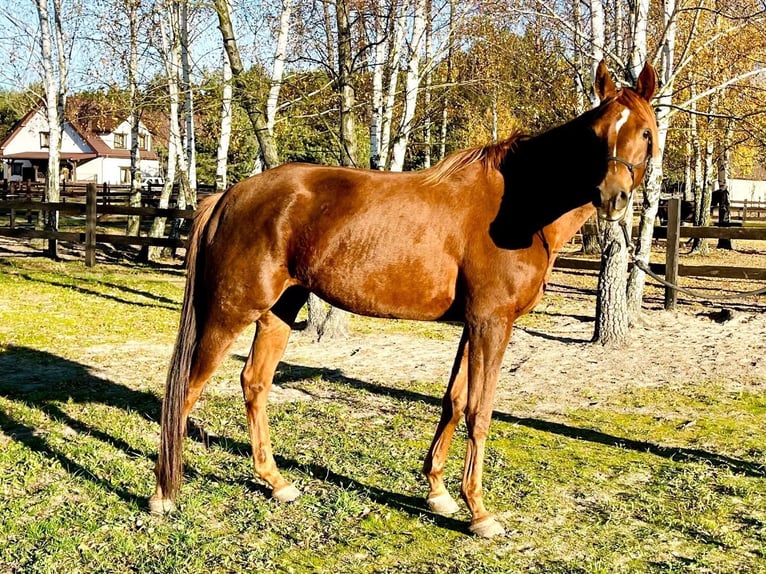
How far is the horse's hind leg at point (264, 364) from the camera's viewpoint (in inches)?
169

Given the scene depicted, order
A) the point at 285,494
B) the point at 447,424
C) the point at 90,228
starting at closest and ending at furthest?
the point at 285,494 → the point at 447,424 → the point at 90,228

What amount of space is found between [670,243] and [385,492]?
855 centimetres

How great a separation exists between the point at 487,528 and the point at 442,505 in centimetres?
37

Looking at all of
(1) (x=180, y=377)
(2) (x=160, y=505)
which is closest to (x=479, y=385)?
(1) (x=180, y=377)

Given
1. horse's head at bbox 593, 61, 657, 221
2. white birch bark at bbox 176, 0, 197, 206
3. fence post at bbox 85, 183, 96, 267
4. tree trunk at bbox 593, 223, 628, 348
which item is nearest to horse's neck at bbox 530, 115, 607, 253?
horse's head at bbox 593, 61, 657, 221

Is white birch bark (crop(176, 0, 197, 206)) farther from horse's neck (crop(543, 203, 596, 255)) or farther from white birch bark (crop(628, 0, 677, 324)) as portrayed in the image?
horse's neck (crop(543, 203, 596, 255))

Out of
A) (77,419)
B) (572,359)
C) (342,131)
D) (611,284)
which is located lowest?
(77,419)

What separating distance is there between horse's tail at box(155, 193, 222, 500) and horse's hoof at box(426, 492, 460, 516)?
1.38 m

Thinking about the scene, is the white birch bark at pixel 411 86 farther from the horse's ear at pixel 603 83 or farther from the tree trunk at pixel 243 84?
the horse's ear at pixel 603 83

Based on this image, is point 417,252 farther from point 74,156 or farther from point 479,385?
point 74,156

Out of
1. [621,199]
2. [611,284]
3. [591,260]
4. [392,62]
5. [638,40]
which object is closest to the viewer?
[621,199]

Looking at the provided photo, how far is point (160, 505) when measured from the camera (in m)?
3.80

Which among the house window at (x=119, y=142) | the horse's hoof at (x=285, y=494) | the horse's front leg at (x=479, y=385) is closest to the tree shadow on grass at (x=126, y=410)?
the horse's front leg at (x=479, y=385)

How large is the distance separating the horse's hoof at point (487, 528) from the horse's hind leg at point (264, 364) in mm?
1205
